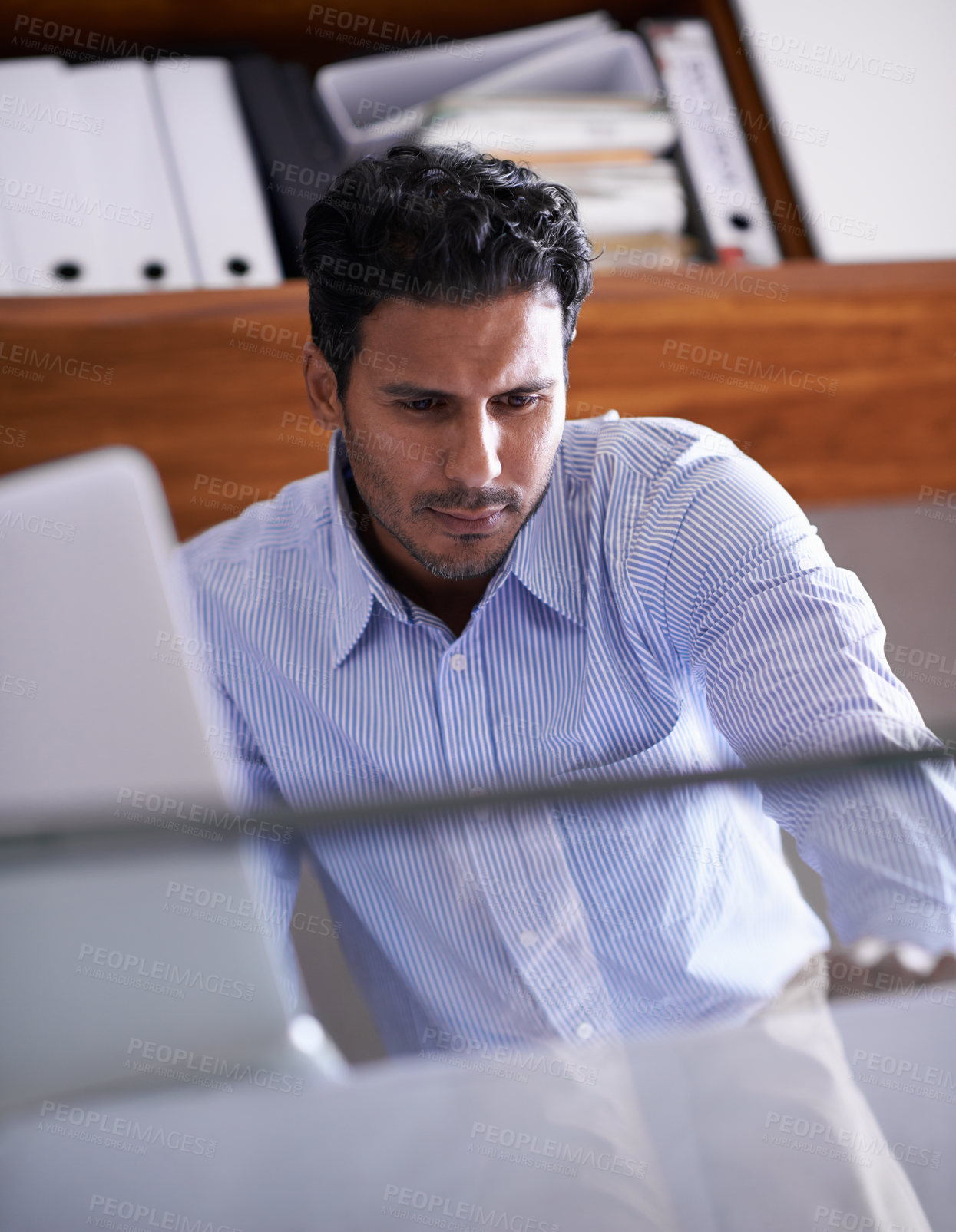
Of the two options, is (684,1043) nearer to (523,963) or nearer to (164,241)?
(523,963)

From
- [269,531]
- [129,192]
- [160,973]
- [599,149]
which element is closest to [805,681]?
[160,973]

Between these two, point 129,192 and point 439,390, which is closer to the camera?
point 439,390

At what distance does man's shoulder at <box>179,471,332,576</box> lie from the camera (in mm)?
1060

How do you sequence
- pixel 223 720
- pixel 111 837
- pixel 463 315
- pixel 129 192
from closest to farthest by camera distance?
pixel 111 837, pixel 463 315, pixel 223 720, pixel 129 192

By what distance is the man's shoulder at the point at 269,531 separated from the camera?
1.06 m

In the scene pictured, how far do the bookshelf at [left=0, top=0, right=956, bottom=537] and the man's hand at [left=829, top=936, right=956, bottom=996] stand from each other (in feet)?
3.22

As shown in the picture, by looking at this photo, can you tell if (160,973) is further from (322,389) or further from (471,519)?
(322,389)

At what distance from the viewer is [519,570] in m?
0.93

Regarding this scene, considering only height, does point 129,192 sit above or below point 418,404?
above

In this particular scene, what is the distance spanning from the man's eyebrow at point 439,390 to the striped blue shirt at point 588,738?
14cm

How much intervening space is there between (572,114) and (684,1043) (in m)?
1.20

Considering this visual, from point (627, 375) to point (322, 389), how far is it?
17.1 inches

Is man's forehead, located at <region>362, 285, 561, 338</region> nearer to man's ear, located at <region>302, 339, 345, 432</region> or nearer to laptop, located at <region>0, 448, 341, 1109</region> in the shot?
man's ear, located at <region>302, 339, 345, 432</region>

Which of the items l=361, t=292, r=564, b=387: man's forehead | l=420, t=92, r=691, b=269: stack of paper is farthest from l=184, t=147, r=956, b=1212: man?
l=420, t=92, r=691, b=269: stack of paper
